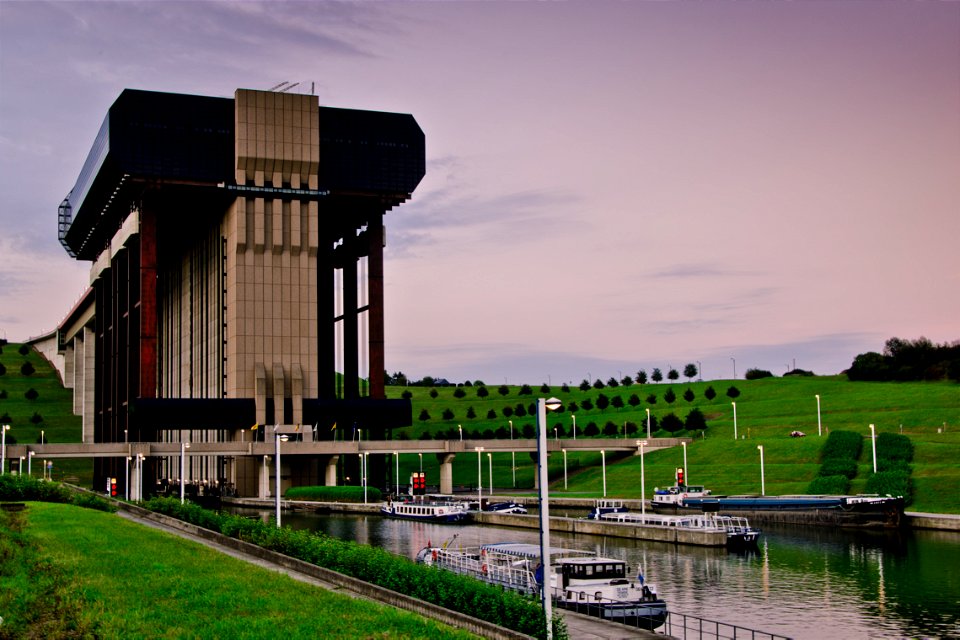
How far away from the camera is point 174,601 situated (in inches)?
1361

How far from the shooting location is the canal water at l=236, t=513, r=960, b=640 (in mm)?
48469

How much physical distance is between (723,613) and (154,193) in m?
120

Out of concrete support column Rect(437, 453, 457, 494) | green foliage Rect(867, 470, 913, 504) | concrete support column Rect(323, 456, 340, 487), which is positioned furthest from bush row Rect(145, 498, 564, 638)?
concrete support column Rect(323, 456, 340, 487)

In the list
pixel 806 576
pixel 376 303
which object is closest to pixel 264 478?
pixel 376 303

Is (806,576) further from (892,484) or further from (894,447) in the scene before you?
(894,447)

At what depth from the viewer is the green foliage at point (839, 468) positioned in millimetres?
110375

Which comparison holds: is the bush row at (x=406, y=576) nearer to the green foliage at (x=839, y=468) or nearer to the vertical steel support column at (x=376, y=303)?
the green foliage at (x=839, y=468)

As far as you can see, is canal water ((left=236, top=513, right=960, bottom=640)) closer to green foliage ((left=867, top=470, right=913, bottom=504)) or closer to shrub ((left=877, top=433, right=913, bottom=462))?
green foliage ((left=867, top=470, right=913, bottom=504))

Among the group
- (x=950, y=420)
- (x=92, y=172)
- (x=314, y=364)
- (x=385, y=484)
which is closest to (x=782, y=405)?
(x=950, y=420)

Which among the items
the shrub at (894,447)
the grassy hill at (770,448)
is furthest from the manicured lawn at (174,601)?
the shrub at (894,447)

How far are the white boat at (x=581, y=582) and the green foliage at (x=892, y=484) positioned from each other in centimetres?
5348

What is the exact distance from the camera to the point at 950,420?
13088 centimetres

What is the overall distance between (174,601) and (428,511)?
74.1 m

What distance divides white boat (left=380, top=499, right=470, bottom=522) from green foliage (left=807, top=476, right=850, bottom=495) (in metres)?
35.8
